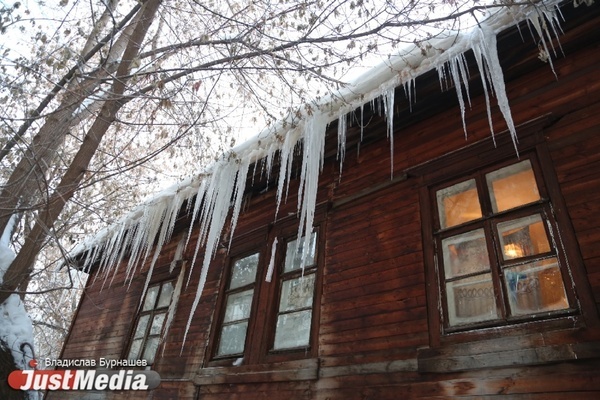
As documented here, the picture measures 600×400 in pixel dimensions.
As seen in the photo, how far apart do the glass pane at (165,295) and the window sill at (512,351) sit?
4.52 metres

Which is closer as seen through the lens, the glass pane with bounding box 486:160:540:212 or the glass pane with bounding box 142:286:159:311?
the glass pane with bounding box 486:160:540:212

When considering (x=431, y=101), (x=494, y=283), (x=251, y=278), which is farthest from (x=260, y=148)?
(x=494, y=283)

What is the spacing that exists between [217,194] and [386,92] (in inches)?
101

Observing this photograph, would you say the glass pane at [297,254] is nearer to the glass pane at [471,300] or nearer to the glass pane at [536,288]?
the glass pane at [471,300]

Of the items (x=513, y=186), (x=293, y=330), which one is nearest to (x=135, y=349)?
(x=293, y=330)

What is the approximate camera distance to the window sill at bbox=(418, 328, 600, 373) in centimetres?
223

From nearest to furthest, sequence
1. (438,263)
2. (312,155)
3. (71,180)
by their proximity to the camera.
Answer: (438,263) → (71,180) → (312,155)

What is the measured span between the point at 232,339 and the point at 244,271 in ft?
2.92

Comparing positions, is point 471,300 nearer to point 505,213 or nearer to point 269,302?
point 505,213

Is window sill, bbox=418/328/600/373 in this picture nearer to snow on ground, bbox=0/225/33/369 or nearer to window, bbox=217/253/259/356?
window, bbox=217/253/259/356

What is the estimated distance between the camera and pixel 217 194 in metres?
5.03

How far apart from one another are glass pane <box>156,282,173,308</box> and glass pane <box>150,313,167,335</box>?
166 mm

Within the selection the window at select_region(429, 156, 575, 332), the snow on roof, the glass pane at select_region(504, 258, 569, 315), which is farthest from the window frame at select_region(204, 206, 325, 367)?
the glass pane at select_region(504, 258, 569, 315)

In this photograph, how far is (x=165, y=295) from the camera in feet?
20.6
